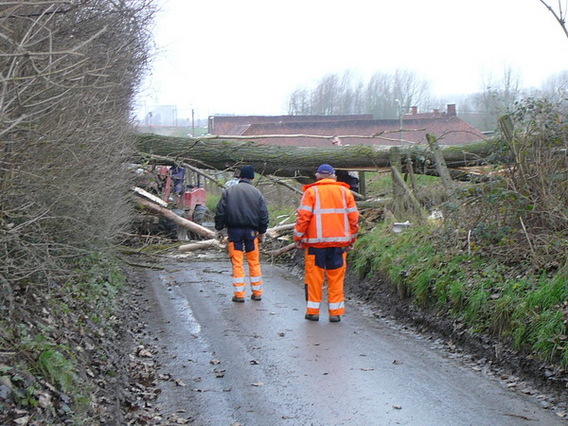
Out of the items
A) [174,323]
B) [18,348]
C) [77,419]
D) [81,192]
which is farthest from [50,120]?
[174,323]

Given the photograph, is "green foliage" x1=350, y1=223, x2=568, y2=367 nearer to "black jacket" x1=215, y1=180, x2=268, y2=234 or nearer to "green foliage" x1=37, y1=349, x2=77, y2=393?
"black jacket" x1=215, y1=180, x2=268, y2=234

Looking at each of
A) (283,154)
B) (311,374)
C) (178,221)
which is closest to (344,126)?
(178,221)

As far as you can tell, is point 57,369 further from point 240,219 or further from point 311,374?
point 240,219

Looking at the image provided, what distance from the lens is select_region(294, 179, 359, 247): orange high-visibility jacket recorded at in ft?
35.7

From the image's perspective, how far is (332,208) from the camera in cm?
1093

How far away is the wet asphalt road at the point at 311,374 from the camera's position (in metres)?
6.81

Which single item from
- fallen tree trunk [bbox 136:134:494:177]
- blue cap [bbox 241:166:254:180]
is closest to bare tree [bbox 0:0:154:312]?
blue cap [bbox 241:166:254:180]

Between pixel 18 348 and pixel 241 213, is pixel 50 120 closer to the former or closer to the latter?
pixel 18 348

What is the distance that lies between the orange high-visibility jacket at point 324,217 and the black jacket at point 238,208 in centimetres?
190

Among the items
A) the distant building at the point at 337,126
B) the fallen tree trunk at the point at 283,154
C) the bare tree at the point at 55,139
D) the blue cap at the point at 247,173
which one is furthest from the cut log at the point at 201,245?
the distant building at the point at 337,126

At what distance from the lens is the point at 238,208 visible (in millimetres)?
12719

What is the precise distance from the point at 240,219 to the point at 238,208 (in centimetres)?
18

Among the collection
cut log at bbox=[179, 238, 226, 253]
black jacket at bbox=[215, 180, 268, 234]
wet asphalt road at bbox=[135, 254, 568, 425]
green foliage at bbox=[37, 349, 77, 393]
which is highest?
black jacket at bbox=[215, 180, 268, 234]

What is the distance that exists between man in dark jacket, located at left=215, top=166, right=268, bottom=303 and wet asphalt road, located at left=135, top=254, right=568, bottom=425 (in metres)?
0.59
